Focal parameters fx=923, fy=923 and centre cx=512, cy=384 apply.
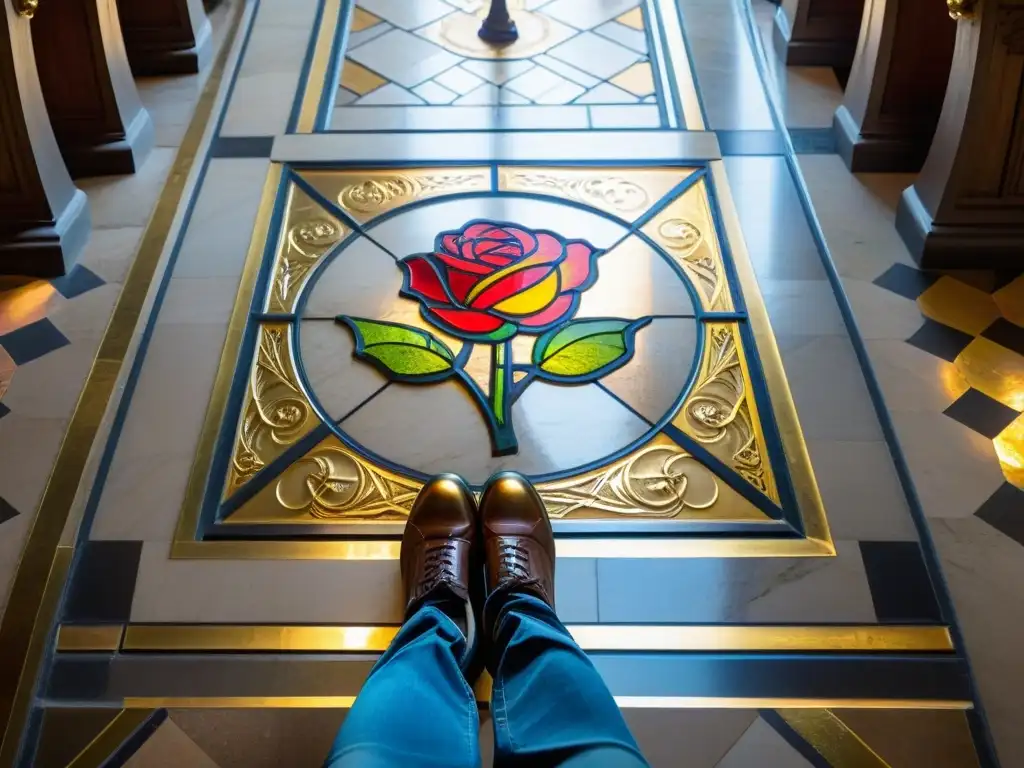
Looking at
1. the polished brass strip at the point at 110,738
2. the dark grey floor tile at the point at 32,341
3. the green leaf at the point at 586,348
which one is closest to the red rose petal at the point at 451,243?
the green leaf at the point at 586,348

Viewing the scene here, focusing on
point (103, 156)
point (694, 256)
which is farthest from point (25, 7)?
point (694, 256)

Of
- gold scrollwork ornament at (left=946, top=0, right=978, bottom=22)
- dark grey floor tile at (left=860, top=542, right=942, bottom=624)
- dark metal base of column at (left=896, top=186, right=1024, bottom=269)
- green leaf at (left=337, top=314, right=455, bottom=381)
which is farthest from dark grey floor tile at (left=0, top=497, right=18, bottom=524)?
gold scrollwork ornament at (left=946, top=0, right=978, bottom=22)

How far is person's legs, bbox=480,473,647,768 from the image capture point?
1.02 meters

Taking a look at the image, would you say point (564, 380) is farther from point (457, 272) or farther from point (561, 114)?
point (561, 114)

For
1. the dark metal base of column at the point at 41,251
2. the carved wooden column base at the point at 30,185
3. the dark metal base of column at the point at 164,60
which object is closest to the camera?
the carved wooden column base at the point at 30,185

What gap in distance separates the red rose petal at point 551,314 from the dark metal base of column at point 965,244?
807 mm

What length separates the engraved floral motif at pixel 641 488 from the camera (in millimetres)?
1641

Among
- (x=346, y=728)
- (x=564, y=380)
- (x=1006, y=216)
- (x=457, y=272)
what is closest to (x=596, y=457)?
(x=564, y=380)

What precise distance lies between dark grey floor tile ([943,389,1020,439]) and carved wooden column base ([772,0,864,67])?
134 centimetres

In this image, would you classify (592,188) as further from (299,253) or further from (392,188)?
(299,253)

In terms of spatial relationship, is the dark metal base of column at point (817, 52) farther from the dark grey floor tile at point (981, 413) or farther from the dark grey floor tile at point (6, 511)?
the dark grey floor tile at point (6, 511)

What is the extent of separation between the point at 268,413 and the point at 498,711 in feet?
2.88

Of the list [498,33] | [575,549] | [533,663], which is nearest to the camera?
[533,663]

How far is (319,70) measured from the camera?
109 inches
